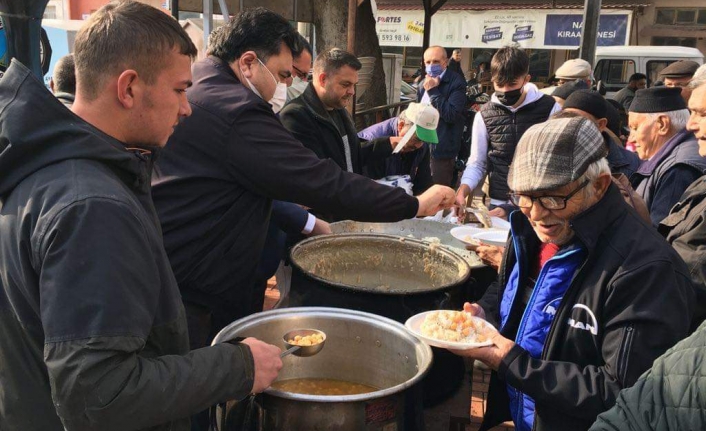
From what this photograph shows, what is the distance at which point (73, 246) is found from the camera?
1233 mm

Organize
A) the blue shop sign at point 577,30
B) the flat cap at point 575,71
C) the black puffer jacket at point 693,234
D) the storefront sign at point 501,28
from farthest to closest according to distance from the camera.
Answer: the storefront sign at point 501,28
the blue shop sign at point 577,30
the flat cap at point 575,71
the black puffer jacket at point 693,234

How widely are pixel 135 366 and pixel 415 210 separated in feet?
5.78

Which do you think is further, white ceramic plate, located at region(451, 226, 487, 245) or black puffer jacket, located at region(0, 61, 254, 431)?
white ceramic plate, located at region(451, 226, 487, 245)

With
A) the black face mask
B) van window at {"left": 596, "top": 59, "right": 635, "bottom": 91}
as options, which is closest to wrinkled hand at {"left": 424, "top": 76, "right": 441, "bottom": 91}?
the black face mask

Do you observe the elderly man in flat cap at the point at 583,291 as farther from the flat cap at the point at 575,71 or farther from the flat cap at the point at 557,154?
the flat cap at the point at 575,71

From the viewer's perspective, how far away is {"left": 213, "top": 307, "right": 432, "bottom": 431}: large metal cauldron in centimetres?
173

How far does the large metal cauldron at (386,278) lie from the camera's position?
8.41ft

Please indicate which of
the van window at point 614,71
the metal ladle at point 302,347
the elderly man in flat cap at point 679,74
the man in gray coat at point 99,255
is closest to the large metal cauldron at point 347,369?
the metal ladle at point 302,347

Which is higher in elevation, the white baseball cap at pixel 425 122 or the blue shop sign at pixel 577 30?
the blue shop sign at pixel 577 30

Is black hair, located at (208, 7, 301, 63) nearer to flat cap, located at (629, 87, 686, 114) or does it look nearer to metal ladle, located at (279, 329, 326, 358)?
metal ladle, located at (279, 329, 326, 358)

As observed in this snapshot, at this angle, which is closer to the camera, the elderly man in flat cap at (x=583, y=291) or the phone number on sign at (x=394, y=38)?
the elderly man in flat cap at (x=583, y=291)

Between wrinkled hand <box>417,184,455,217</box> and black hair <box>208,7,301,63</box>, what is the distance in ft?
3.33

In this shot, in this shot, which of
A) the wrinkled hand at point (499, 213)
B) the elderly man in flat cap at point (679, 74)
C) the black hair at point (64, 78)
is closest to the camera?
the black hair at point (64, 78)

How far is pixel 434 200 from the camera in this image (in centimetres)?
297
